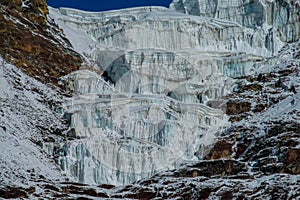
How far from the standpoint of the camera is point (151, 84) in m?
94.6

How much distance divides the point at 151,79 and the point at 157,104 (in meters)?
11.6

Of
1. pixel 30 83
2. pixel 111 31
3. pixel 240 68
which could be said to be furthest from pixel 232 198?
pixel 111 31

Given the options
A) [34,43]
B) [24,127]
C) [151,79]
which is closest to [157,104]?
[151,79]

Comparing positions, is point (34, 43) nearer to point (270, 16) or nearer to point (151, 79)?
point (151, 79)

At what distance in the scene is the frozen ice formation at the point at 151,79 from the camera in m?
74.7

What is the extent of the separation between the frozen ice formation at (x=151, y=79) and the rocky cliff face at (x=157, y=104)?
5.5 inches

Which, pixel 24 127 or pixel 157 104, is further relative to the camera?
pixel 157 104

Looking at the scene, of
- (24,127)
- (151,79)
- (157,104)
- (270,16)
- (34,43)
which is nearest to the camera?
(24,127)

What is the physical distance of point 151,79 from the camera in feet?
311

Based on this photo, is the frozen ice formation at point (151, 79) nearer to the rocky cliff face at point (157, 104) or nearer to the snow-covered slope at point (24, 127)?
the rocky cliff face at point (157, 104)

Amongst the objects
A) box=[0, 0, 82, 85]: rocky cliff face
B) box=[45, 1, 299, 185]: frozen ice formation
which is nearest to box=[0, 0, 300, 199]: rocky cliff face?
box=[45, 1, 299, 185]: frozen ice formation

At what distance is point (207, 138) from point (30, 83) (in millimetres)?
21348

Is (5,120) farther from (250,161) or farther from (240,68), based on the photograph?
(240,68)

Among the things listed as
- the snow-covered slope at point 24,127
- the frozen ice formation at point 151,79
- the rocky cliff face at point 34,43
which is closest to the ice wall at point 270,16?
the frozen ice formation at point 151,79
